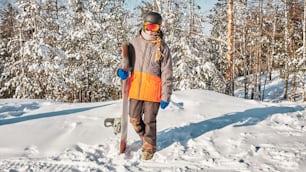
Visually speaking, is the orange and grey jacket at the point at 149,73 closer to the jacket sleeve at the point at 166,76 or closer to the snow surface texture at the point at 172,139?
the jacket sleeve at the point at 166,76

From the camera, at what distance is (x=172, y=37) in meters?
16.6

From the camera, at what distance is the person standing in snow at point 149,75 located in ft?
13.2

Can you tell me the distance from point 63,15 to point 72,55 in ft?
9.85

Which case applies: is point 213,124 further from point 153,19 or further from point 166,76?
point 153,19

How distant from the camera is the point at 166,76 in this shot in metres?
4.02

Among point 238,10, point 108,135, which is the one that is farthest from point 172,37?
point 108,135

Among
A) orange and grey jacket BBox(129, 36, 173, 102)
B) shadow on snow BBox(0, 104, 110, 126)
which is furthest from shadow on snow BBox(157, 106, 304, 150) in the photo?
shadow on snow BBox(0, 104, 110, 126)

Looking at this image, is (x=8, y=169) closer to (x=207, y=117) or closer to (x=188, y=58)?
(x=207, y=117)

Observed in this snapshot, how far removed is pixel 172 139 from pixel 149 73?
121 centimetres

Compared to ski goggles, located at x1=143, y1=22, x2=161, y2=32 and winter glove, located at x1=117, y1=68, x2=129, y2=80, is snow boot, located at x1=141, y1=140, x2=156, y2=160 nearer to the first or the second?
winter glove, located at x1=117, y1=68, x2=129, y2=80

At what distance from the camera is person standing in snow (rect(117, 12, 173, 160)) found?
4031 millimetres

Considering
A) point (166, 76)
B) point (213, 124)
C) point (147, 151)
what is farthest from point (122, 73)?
point (213, 124)

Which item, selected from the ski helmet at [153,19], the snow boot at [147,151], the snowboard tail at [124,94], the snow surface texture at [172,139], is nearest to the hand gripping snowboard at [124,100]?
the snowboard tail at [124,94]

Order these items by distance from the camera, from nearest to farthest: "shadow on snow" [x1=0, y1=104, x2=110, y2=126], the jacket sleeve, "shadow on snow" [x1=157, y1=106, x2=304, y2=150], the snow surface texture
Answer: the snow surface texture
the jacket sleeve
"shadow on snow" [x1=157, y1=106, x2=304, y2=150]
"shadow on snow" [x1=0, y1=104, x2=110, y2=126]
